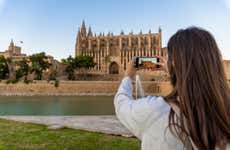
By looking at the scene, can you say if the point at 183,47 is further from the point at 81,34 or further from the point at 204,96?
the point at 81,34

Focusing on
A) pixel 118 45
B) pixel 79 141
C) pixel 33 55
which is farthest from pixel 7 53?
pixel 79 141

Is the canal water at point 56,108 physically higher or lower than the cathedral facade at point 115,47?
lower

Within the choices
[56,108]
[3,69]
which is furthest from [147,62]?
[3,69]

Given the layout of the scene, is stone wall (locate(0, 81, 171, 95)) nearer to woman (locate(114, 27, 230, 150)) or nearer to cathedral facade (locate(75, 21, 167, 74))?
cathedral facade (locate(75, 21, 167, 74))

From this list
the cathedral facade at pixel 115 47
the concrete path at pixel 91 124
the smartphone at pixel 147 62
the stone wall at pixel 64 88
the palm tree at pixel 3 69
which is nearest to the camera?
the smartphone at pixel 147 62

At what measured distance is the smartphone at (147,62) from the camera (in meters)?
1.39

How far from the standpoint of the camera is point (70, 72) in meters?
46.4

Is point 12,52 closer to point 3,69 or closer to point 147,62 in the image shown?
point 3,69

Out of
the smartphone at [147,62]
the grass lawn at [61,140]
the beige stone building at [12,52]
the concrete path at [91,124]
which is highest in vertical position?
the beige stone building at [12,52]

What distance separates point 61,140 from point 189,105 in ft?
12.6

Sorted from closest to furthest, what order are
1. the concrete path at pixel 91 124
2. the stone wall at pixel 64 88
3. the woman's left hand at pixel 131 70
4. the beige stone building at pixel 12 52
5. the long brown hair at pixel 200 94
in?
the long brown hair at pixel 200 94, the woman's left hand at pixel 131 70, the concrete path at pixel 91 124, the stone wall at pixel 64 88, the beige stone building at pixel 12 52

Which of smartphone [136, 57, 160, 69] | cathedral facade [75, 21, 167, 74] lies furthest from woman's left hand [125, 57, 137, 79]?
cathedral facade [75, 21, 167, 74]

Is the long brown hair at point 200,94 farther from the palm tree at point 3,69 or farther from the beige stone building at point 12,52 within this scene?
the beige stone building at point 12,52

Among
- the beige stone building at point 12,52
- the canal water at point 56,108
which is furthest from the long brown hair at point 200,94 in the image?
the beige stone building at point 12,52
